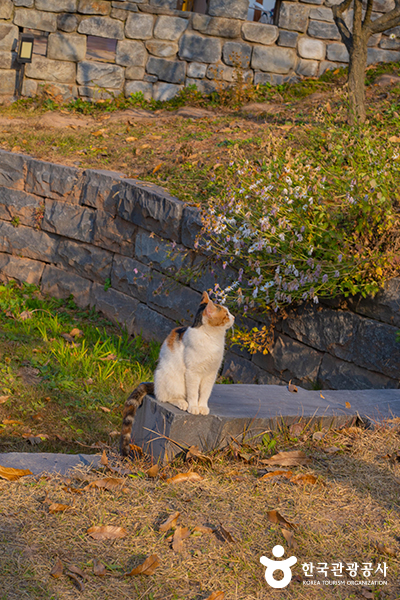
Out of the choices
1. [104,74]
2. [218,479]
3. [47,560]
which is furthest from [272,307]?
[104,74]

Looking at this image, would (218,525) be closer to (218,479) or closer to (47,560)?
(218,479)

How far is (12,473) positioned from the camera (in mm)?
2756

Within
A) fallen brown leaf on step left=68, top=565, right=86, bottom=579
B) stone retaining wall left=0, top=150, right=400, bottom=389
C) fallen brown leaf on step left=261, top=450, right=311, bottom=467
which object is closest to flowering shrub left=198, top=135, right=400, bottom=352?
stone retaining wall left=0, top=150, right=400, bottom=389

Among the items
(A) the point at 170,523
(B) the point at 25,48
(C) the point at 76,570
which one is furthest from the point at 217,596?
(B) the point at 25,48

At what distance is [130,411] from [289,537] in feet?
3.77

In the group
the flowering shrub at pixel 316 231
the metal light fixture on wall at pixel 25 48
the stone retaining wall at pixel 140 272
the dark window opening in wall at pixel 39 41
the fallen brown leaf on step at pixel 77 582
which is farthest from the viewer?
the dark window opening in wall at pixel 39 41

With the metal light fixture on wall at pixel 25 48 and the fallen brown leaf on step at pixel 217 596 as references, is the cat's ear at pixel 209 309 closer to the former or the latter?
the fallen brown leaf on step at pixel 217 596

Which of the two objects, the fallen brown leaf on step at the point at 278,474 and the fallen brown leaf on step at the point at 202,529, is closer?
the fallen brown leaf on step at the point at 202,529

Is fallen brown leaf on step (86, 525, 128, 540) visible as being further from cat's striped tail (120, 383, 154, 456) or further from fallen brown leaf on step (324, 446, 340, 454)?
fallen brown leaf on step (324, 446, 340, 454)

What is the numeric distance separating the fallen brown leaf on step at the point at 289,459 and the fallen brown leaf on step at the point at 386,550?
64 centimetres

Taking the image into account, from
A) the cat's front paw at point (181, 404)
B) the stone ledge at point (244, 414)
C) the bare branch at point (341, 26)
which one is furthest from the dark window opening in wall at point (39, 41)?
the cat's front paw at point (181, 404)

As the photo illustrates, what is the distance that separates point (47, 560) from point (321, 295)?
271 centimetres

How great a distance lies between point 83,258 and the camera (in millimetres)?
6973

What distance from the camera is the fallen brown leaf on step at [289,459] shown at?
Result: 2.96m
